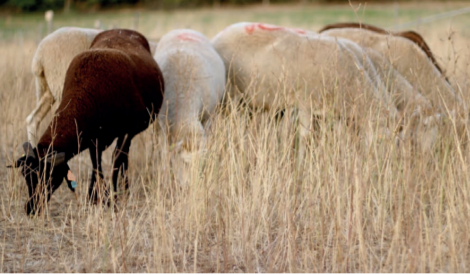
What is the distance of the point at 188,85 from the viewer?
613 cm

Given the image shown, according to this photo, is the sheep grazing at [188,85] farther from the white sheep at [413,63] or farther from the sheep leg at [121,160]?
the white sheep at [413,63]

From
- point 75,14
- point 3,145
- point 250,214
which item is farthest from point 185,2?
point 250,214

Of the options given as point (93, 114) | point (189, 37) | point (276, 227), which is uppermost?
point (189, 37)

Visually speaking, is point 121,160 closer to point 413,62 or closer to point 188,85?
point 188,85

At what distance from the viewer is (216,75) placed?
21.0ft

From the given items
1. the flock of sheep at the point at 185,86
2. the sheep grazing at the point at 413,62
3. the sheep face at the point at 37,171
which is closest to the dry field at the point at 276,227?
the sheep face at the point at 37,171

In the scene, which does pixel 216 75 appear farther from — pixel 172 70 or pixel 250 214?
pixel 250 214

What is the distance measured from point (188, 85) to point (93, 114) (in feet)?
4.24

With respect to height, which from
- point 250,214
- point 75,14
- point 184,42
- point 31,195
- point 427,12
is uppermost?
point 184,42

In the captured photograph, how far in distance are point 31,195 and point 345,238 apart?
2435 mm

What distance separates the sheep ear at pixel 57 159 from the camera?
4699mm

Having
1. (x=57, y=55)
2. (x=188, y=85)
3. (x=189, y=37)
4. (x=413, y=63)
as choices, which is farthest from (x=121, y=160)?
(x=413, y=63)

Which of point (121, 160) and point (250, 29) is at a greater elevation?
point (250, 29)

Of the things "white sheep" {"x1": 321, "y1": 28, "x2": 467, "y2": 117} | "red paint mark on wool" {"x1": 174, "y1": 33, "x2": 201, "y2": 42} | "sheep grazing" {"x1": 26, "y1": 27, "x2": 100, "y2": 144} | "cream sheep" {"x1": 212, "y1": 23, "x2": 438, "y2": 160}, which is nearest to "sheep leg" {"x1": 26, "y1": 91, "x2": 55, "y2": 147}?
"sheep grazing" {"x1": 26, "y1": 27, "x2": 100, "y2": 144}
